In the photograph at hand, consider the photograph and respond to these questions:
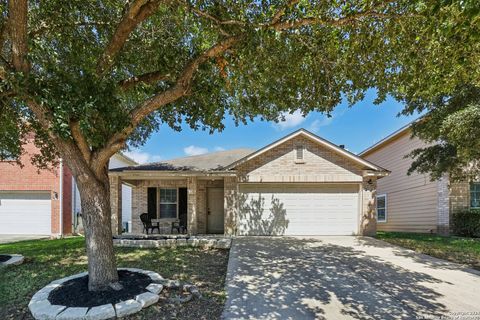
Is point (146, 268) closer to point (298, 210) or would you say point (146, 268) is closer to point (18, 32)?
point (18, 32)

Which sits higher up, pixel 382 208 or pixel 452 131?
pixel 452 131

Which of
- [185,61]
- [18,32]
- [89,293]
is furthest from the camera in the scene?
[185,61]

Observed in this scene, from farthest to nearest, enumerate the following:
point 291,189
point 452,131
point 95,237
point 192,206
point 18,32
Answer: point 291,189, point 192,206, point 452,131, point 95,237, point 18,32

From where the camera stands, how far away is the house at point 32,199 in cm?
1711

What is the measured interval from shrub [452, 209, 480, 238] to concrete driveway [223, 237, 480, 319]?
661 cm

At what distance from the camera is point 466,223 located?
1359cm

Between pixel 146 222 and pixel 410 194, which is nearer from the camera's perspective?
pixel 146 222

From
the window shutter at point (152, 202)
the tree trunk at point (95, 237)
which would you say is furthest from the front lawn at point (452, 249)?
the window shutter at point (152, 202)

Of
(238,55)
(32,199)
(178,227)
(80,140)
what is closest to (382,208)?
(178,227)

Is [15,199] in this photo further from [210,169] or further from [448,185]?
[448,185]

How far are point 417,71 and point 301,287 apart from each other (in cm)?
502

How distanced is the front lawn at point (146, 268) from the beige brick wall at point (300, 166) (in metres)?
4.33

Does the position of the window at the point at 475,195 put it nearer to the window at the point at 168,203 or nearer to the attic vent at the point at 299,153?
the attic vent at the point at 299,153

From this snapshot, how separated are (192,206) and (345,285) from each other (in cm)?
813
